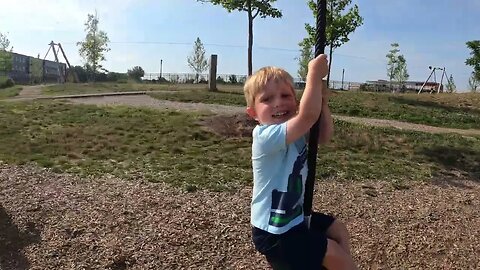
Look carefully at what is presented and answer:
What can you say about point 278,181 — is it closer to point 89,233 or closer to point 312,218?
point 312,218

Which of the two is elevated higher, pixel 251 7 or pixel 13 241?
pixel 251 7

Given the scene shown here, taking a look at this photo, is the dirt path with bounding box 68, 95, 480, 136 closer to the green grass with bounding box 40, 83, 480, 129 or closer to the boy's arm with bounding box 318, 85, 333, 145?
the green grass with bounding box 40, 83, 480, 129

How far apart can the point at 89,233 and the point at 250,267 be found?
190cm

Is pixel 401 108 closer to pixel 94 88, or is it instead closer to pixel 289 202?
pixel 94 88

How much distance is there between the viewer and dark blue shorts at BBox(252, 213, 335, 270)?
2.37 meters

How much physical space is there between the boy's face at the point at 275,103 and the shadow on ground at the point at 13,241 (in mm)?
3939

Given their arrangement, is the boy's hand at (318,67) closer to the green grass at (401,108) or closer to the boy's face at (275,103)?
the boy's face at (275,103)

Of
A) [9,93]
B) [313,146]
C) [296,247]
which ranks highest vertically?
[313,146]

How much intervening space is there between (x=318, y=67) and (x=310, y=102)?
0.52 ft

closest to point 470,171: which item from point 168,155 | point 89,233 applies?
point 168,155

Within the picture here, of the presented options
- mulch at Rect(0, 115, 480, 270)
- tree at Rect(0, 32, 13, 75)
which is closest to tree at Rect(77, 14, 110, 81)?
tree at Rect(0, 32, 13, 75)

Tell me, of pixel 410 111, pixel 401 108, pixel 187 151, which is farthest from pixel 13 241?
pixel 401 108

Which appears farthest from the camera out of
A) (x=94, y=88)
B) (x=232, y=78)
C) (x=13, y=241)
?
(x=232, y=78)

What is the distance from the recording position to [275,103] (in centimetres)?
244
